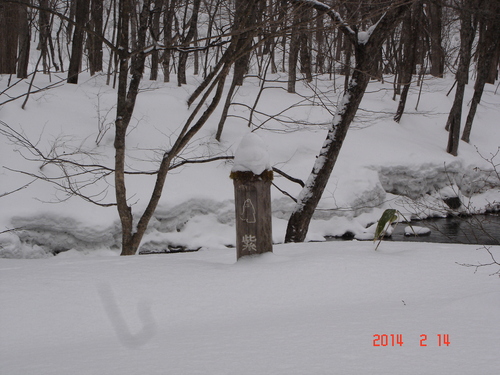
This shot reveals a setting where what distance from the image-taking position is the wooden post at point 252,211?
3785mm

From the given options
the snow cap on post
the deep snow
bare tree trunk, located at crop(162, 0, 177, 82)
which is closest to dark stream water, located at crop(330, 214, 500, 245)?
the deep snow

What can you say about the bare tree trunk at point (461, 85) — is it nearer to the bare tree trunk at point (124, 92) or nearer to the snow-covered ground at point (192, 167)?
the snow-covered ground at point (192, 167)

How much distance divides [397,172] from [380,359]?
40.9 ft

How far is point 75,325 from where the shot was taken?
2771 mm

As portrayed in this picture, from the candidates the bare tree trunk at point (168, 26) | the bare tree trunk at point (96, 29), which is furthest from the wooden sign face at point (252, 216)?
the bare tree trunk at point (96, 29)

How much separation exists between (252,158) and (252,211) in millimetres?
431

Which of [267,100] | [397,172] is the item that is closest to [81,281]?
[397,172]

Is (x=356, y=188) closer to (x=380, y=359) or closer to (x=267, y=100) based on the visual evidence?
(x=267, y=100)

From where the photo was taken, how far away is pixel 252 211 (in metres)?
3.82

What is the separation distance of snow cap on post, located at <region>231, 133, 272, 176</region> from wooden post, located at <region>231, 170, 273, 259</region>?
33mm
